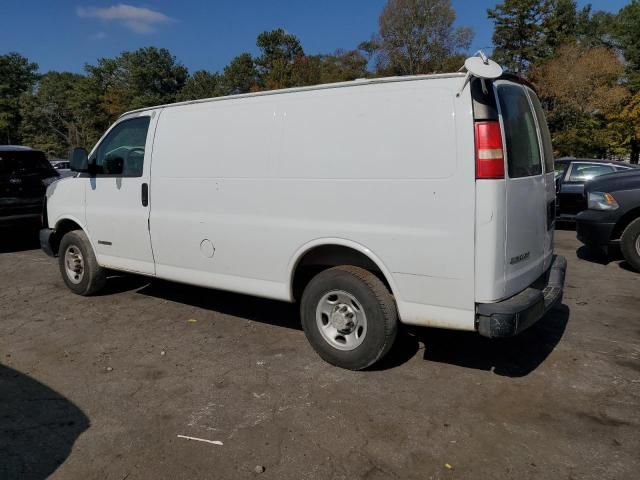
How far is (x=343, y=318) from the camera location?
4020 millimetres

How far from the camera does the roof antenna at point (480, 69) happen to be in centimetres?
324

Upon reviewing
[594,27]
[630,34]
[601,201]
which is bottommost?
[601,201]

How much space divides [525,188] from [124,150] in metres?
3.99

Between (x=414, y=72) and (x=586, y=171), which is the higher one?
(x=414, y=72)

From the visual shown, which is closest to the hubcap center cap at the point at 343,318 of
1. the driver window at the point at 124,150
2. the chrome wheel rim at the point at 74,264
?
the driver window at the point at 124,150

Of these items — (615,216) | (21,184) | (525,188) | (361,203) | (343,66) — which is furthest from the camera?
(343,66)

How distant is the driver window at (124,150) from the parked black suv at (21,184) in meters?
4.56

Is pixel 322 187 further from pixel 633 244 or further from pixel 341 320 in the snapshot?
pixel 633 244

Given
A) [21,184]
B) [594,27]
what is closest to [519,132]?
[21,184]

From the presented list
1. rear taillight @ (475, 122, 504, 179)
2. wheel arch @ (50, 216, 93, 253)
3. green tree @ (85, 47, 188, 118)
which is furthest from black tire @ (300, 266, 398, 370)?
green tree @ (85, 47, 188, 118)

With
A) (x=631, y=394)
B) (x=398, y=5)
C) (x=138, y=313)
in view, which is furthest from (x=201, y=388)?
(x=398, y=5)

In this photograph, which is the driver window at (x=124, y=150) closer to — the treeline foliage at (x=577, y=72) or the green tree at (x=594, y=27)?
the treeline foliage at (x=577, y=72)

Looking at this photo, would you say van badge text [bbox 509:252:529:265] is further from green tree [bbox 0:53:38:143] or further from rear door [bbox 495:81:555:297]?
green tree [bbox 0:53:38:143]

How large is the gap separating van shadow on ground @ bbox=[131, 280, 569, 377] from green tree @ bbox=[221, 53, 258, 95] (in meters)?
63.9
